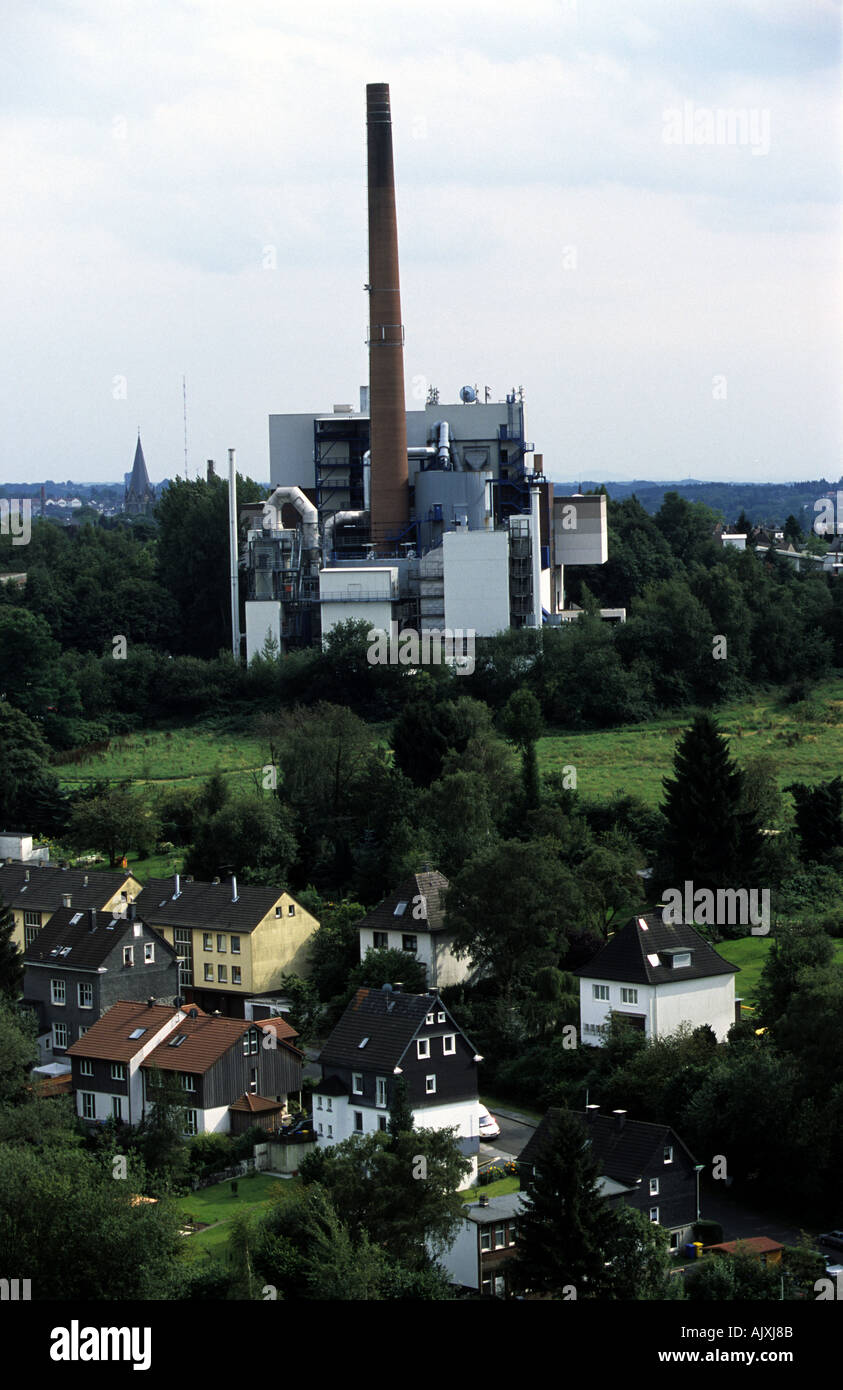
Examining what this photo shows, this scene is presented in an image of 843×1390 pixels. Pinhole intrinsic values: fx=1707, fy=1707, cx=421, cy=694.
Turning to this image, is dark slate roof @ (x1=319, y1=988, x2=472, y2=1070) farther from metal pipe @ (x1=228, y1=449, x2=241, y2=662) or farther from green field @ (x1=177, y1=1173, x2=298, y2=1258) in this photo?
metal pipe @ (x1=228, y1=449, x2=241, y2=662)

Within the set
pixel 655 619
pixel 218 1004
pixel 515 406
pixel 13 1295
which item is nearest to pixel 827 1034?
pixel 13 1295

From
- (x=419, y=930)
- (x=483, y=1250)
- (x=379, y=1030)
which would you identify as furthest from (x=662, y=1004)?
(x=483, y=1250)

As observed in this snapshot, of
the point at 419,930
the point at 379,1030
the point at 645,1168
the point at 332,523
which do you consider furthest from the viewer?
the point at 332,523

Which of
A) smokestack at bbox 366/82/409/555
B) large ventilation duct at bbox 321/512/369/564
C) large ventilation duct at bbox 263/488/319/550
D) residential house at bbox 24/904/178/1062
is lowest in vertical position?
residential house at bbox 24/904/178/1062

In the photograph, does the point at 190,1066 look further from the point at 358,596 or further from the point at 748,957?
the point at 358,596

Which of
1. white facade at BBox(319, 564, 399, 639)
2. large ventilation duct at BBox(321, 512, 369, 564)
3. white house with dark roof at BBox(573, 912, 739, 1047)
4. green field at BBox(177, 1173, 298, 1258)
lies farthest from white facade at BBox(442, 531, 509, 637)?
green field at BBox(177, 1173, 298, 1258)

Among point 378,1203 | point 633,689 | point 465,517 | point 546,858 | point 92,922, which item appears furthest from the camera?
point 465,517
